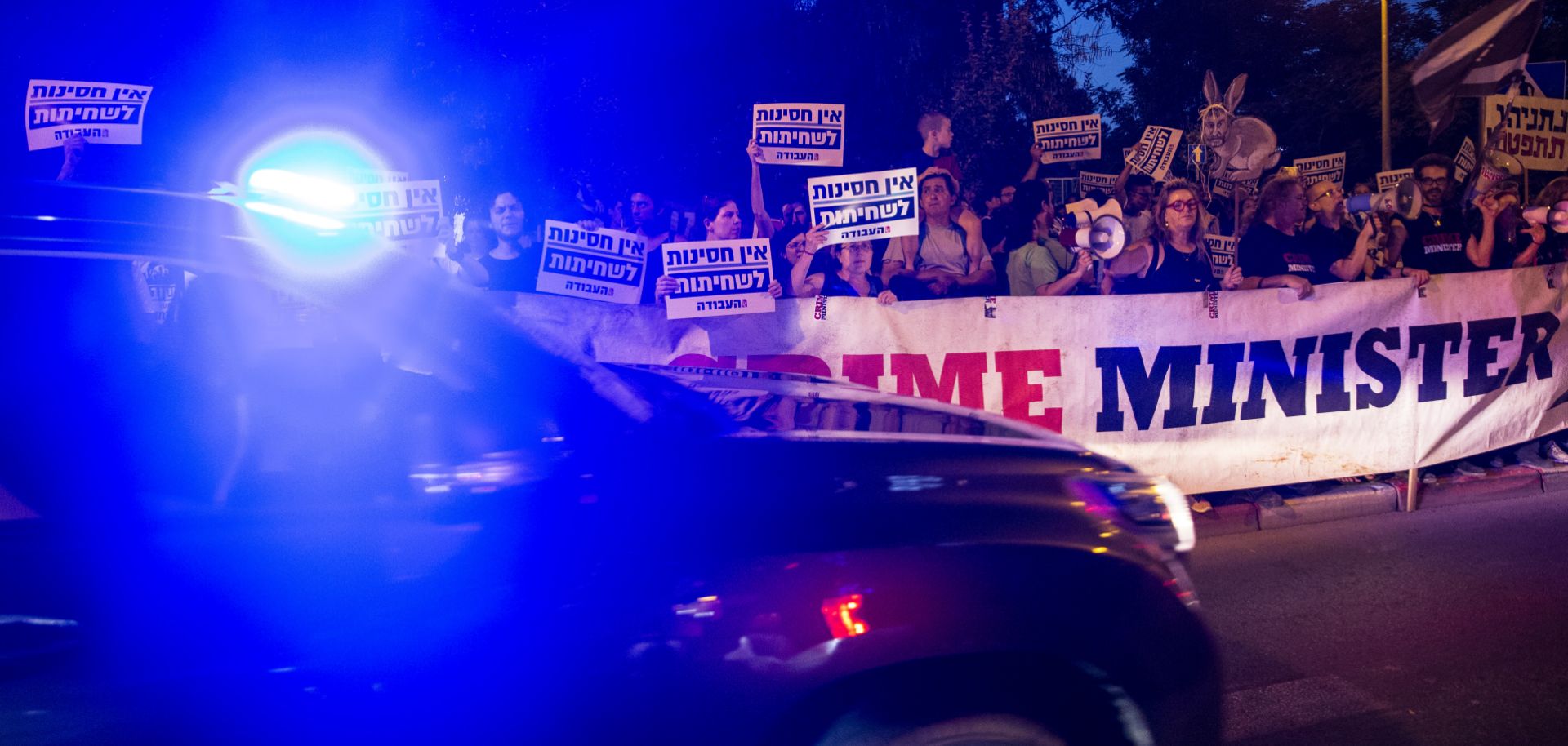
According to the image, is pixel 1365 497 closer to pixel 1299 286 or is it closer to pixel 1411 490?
pixel 1411 490

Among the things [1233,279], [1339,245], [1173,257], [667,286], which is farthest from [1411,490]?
[667,286]

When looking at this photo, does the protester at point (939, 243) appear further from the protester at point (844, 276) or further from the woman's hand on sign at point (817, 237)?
the woman's hand on sign at point (817, 237)

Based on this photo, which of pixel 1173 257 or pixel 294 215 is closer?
pixel 294 215

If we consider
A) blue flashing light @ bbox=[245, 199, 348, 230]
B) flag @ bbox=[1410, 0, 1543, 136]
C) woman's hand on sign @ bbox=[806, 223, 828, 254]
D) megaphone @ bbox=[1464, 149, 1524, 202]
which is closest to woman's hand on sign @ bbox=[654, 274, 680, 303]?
woman's hand on sign @ bbox=[806, 223, 828, 254]

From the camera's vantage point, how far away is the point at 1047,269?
25.7 ft

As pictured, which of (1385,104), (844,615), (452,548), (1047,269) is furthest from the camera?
(1385,104)

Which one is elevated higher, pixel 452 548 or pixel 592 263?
pixel 592 263

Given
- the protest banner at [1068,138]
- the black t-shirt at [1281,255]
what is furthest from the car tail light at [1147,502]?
the protest banner at [1068,138]

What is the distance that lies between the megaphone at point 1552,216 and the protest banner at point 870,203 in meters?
5.27

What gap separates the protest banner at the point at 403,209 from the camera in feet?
21.8

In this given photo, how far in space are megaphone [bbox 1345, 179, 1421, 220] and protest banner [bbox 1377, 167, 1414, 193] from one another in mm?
119

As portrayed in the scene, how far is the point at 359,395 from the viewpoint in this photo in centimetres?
234

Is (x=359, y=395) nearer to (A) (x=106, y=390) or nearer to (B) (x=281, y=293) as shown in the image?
(B) (x=281, y=293)

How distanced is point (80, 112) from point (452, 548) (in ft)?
18.9
